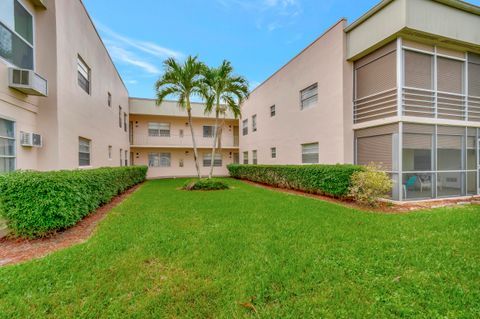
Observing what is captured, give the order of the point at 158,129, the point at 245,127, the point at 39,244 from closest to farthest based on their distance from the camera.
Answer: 1. the point at 39,244
2. the point at 245,127
3. the point at 158,129

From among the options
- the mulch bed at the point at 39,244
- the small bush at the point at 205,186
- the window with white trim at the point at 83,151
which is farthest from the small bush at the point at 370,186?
the window with white trim at the point at 83,151

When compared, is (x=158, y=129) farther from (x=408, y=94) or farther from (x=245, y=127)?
(x=408, y=94)

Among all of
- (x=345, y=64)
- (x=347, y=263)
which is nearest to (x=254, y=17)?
(x=345, y=64)

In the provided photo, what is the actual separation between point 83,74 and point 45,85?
10.9ft

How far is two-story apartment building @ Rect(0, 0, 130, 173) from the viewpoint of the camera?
561 centimetres

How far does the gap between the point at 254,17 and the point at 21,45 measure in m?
12.7

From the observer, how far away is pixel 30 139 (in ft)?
20.3

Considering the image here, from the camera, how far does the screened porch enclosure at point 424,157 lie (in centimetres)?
834

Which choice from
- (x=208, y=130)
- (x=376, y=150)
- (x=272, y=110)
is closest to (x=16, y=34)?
(x=376, y=150)

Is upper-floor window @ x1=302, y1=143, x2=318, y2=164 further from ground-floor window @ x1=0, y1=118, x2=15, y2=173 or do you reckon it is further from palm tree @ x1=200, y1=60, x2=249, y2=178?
ground-floor window @ x1=0, y1=118, x2=15, y2=173

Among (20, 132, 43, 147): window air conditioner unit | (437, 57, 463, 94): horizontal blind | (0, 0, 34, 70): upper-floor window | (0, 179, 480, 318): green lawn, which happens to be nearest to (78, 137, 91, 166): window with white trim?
(20, 132, 43, 147): window air conditioner unit

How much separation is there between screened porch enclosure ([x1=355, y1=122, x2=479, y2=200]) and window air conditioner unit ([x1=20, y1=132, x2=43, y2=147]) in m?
11.4

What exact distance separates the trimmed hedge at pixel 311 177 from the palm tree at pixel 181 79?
6.42m

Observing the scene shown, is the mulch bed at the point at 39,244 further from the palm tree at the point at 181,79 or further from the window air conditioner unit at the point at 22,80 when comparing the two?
the palm tree at the point at 181,79
